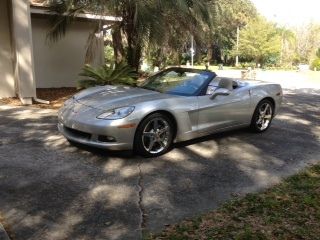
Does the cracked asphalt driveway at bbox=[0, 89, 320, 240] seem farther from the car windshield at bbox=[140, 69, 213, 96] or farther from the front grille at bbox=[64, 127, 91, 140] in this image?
the car windshield at bbox=[140, 69, 213, 96]

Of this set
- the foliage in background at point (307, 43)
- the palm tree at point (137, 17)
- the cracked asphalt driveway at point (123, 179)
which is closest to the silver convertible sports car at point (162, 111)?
the cracked asphalt driveway at point (123, 179)

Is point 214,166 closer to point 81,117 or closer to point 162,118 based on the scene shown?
point 162,118

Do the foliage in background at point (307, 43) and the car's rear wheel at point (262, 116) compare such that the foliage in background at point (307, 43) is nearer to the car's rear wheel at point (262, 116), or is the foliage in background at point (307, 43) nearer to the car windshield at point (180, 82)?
the car's rear wheel at point (262, 116)

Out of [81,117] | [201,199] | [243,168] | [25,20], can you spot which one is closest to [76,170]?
[81,117]

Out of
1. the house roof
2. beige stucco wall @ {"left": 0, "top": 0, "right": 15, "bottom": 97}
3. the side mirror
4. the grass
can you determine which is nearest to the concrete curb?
the grass

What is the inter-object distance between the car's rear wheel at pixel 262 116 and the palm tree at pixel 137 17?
4.23 meters

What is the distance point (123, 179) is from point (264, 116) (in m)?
3.58

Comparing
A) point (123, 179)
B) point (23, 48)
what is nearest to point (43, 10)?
point (23, 48)

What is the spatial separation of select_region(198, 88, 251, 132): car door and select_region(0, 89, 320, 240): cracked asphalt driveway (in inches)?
13.7

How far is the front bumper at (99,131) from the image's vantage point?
5.47 m

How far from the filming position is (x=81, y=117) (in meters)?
5.71

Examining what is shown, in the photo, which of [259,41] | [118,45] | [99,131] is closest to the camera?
[99,131]

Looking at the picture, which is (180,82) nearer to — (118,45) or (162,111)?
(162,111)

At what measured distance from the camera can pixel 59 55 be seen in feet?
47.6
